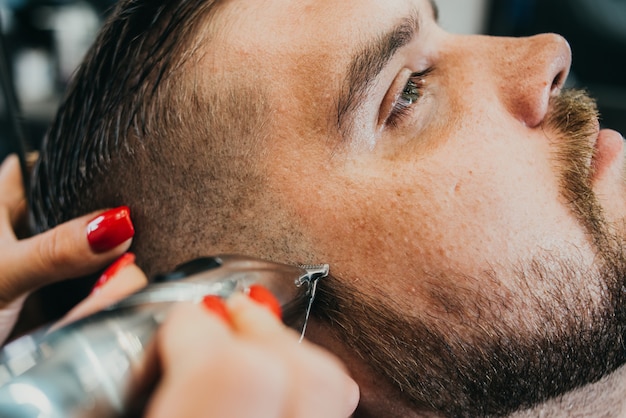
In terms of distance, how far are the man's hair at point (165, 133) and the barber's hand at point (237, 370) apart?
0.28 metres

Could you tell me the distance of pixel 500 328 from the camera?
69 centimetres

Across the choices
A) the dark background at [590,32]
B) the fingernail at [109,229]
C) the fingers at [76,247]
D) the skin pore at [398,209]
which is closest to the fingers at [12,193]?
the fingers at [76,247]

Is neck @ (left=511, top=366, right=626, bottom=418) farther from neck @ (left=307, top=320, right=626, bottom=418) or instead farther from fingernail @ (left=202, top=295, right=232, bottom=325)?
fingernail @ (left=202, top=295, right=232, bottom=325)

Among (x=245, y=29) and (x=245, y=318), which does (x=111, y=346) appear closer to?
(x=245, y=318)

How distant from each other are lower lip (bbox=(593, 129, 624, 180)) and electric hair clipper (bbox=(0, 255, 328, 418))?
0.59m

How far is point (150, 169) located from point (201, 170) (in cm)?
9

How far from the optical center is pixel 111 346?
0.43 metres

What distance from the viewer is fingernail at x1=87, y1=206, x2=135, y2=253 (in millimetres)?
768

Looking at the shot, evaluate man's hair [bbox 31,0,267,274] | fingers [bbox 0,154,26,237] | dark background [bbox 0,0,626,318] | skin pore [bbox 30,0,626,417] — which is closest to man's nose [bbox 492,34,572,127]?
skin pore [bbox 30,0,626,417]

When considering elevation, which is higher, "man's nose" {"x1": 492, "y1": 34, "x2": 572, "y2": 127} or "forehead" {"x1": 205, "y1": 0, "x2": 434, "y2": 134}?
"forehead" {"x1": 205, "y1": 0, "x2": 434, "y2": 134}

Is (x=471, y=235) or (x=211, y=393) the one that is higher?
(x=211, y=393)

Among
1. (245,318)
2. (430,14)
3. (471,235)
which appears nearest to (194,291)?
(245,318)

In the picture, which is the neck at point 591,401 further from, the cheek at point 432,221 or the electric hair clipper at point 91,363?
the electric hair clipper at point 91,363

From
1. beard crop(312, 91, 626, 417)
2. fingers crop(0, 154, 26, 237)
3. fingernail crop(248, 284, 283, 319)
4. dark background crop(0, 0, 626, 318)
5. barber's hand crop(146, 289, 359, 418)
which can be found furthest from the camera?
dark background crop(0, 0, 626, 318)
